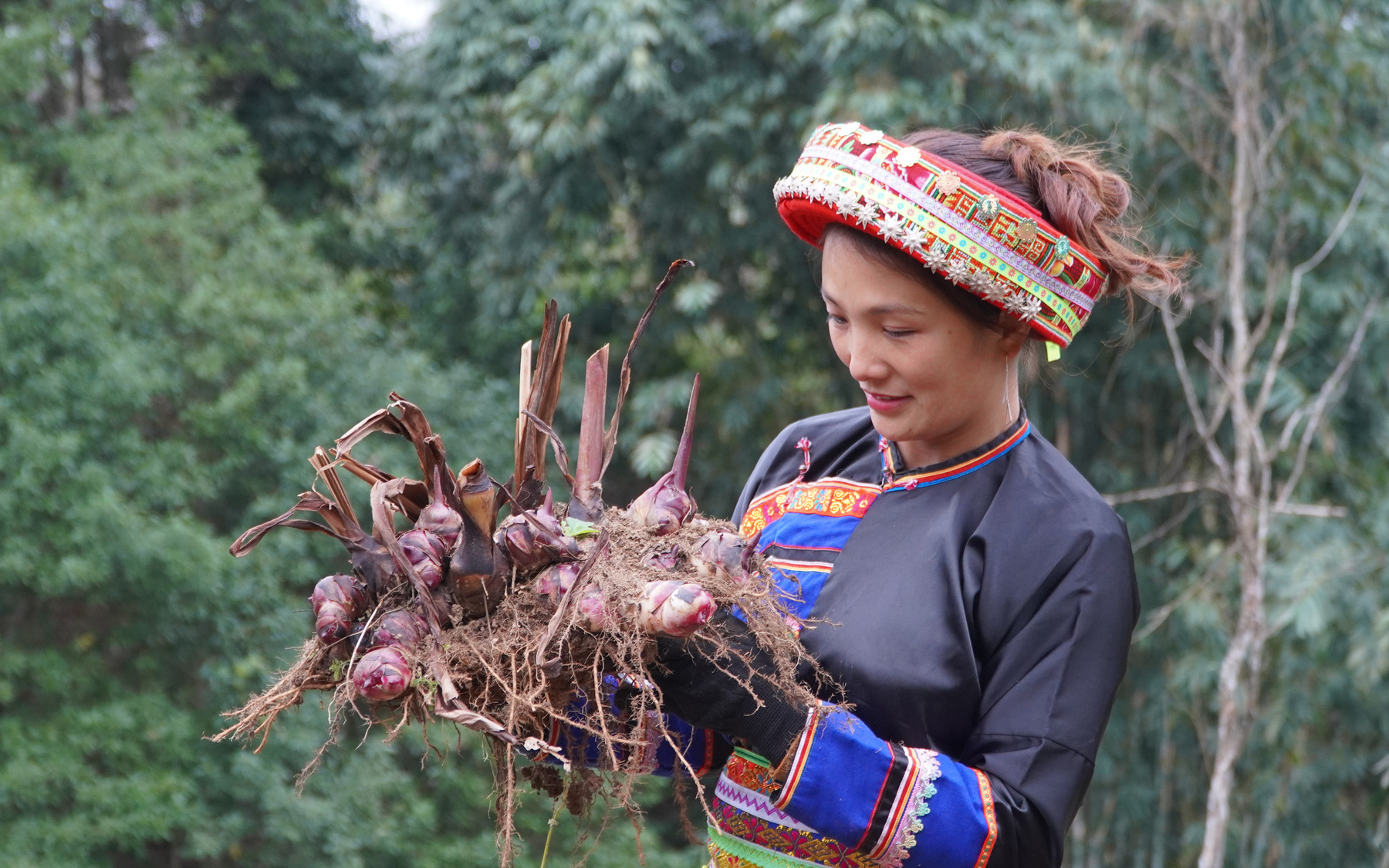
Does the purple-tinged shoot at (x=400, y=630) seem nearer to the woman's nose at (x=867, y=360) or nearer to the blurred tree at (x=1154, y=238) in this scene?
the woman's nose at (x=867, y=360)

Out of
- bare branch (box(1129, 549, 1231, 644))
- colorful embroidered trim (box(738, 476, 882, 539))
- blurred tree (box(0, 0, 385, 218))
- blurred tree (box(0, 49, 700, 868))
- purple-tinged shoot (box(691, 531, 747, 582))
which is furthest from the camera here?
blurred tree (box(0, 0, 385, 218))

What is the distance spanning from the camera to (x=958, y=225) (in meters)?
1.29

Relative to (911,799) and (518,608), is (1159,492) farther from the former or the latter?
(518,608)

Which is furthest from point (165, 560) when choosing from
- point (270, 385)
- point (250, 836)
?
point (250, 836)

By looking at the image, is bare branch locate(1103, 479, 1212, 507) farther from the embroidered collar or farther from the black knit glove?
the black knit glove

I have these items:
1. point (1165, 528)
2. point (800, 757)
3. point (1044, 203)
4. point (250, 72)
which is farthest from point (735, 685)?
point (250, 72)

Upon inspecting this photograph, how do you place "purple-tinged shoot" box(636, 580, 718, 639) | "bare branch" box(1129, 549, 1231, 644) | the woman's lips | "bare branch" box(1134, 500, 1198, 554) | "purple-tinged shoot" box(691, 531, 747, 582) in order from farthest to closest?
"bare branch" box(1134, 500, 1198, 554), "bare branch" box(1129, 549, 1231, 644), the woman's lips, "purple-tinged shoot" box(691, 531, 747, 582), "purple-tinged shoot" box(636, 580, 718, 639)

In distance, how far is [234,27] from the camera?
230 inches

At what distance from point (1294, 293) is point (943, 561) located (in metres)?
3.14

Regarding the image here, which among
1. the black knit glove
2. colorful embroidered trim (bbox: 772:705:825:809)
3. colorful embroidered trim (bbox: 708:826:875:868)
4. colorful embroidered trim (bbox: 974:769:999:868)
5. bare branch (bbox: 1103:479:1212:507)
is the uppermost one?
the black knit glove

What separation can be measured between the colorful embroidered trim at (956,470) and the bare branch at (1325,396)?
263cm

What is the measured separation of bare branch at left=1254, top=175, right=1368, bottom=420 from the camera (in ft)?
12.9

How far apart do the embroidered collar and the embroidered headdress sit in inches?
5.0

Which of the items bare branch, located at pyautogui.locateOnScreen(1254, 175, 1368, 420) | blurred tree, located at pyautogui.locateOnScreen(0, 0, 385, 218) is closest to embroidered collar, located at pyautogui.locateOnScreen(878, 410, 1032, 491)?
bare branch, located at pyautogui.locateOnScreen(1254, 175, 1368, 420)
